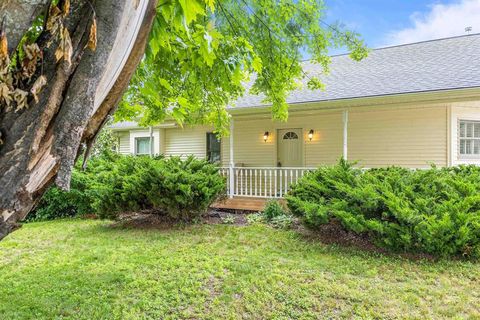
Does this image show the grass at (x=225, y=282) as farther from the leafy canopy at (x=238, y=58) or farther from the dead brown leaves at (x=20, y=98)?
the dead brown leaves at (x=20, y=98)

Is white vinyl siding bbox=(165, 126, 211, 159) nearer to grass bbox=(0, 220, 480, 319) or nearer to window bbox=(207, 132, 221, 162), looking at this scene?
window bbox=(207, 132, 221, 162)

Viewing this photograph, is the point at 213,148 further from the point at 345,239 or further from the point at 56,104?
the point at 56,104

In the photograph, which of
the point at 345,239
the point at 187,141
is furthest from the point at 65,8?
the point at 187,141

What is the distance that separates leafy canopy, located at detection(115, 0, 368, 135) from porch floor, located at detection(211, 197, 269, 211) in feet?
10.3

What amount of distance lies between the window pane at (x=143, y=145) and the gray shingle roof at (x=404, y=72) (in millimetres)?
5993

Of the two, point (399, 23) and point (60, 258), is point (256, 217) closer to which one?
point (60, 258)

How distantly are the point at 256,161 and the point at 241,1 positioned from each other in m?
7.50

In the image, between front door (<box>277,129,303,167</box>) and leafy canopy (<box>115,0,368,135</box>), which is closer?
leafy canopy (<box>115,0,368,135</box>)

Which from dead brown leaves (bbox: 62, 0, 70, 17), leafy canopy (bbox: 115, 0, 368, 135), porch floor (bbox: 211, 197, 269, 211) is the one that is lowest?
porch floor (bbox: 211, 197, 269, 211)

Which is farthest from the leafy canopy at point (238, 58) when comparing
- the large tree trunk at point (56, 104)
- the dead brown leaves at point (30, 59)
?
the dead brown leaves at point (30, 59)

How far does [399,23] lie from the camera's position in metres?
18.1

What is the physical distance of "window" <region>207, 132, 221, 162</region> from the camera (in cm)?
1395

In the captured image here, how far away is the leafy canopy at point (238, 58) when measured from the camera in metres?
3.56

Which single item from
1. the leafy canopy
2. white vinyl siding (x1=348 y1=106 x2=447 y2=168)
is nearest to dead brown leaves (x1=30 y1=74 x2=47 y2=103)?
the leafy canopy
